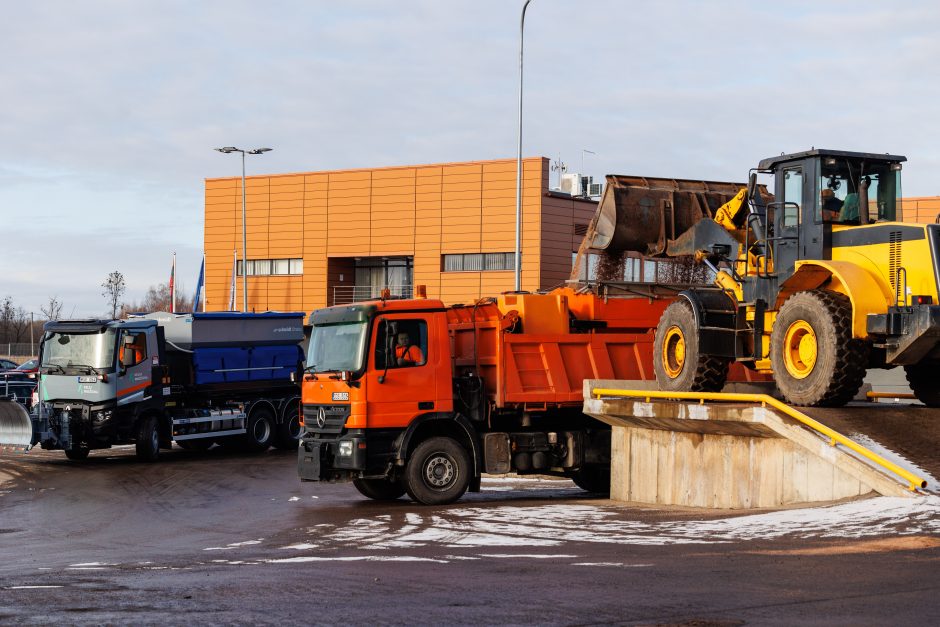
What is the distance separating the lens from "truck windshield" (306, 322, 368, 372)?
16.0m

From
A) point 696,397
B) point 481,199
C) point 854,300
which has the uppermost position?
point 481,199

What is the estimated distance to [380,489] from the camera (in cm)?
1733

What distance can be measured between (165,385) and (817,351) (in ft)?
50.7

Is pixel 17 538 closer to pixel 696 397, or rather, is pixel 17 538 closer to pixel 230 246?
pixel 696 397

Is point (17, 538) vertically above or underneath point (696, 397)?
underneath

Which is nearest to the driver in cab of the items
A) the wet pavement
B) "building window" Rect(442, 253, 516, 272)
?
the wet pavement

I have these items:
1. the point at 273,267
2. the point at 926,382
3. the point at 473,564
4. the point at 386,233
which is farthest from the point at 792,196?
the point at 273,267

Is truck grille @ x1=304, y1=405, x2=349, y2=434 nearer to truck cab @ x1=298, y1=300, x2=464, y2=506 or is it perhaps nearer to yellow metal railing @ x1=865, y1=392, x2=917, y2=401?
truck cab @ x1=298, y1=300, x2=464, y2=506

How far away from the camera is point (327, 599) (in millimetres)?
8500

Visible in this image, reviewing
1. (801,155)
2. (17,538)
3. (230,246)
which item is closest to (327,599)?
(17,538)

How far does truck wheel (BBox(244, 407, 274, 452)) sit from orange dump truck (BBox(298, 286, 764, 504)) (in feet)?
33.5

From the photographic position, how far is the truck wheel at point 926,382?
15.0 meters

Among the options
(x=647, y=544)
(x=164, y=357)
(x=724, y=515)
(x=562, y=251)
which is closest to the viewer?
(x=647, y=544)

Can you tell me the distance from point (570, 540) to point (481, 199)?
3939 cm
